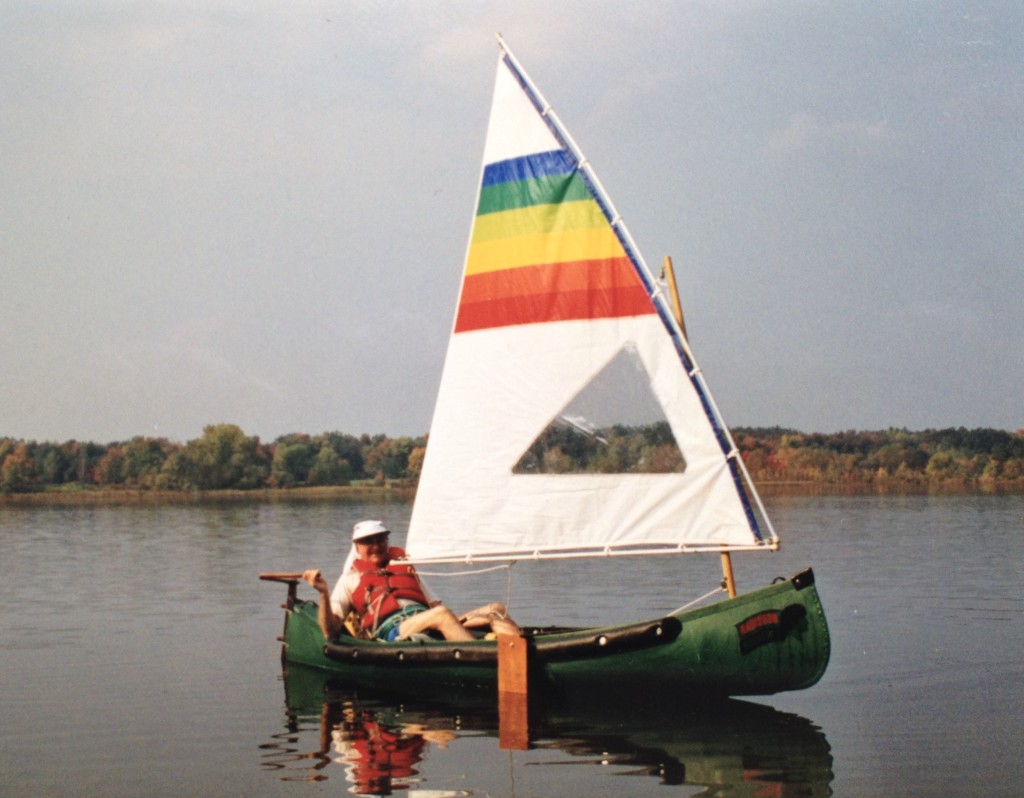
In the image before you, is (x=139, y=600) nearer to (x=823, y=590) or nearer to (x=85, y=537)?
(x=823, y=590)

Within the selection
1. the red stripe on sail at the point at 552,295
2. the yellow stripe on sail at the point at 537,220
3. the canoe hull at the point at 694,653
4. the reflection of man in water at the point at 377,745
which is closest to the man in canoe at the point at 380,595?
the reflection of man in water at the point at 377,745

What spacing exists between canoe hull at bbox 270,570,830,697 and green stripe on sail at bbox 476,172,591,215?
4.29 meters

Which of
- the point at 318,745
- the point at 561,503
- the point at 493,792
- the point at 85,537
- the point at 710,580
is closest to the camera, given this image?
the point at 493,792

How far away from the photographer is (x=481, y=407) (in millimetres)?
13078

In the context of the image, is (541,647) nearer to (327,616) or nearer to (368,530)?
(368,530)

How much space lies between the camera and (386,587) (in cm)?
1346

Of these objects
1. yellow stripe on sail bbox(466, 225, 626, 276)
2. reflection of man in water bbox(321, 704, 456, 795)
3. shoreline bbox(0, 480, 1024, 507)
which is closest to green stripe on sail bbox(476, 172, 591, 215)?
yellow stripe on sail bbox(466, 225, 626, 276)

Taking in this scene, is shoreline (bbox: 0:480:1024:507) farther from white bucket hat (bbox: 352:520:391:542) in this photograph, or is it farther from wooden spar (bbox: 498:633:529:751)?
wooden spar (bbox: 498:633:529:751)

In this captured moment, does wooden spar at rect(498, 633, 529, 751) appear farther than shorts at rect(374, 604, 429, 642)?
No

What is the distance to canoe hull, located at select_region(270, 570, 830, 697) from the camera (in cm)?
1116

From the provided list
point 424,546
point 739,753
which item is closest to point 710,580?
point 424,546

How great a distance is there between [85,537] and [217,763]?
33.2 metres

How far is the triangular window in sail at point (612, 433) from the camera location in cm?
1224

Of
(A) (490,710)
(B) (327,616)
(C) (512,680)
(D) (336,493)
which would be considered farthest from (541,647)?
(D) (336,493)
